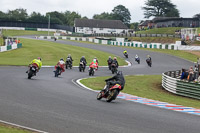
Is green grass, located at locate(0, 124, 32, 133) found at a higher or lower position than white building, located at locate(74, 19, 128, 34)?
lower

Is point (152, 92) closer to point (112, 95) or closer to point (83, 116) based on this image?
point (112, 95)

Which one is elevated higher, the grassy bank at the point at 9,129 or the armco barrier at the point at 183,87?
the grassy bank at the point at 9,129

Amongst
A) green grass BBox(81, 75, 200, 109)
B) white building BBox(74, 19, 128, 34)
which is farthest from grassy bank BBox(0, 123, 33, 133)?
white building BBox(74, 19, 128, 34)

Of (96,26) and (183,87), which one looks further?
(96,26)

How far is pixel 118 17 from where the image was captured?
17200 cm

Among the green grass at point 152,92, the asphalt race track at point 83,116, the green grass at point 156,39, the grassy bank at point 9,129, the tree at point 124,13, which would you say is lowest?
the green grass at point 152,92

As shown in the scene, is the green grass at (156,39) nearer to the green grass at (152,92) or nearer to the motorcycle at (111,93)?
the green grass at (152,92)

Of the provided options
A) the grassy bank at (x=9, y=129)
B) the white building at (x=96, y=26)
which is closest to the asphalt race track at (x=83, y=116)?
the grassy bank at (x=9, y=129)

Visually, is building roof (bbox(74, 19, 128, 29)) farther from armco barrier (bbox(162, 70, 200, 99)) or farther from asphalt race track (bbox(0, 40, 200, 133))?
asphalt race track (bbox(0, 40, 200, 133))

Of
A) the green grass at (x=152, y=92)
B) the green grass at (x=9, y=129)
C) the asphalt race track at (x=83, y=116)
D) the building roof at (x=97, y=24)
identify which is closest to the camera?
the green grass at (x=9, y=129)

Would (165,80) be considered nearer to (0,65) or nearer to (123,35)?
(0,65)

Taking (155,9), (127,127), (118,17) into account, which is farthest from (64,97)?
(118,17)

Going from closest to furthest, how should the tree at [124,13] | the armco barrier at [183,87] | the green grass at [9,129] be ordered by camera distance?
the green grass at [9,129] → the armco barrier at [183,87] → the tree at [124,13]

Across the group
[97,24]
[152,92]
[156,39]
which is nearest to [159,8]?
[97,24]
